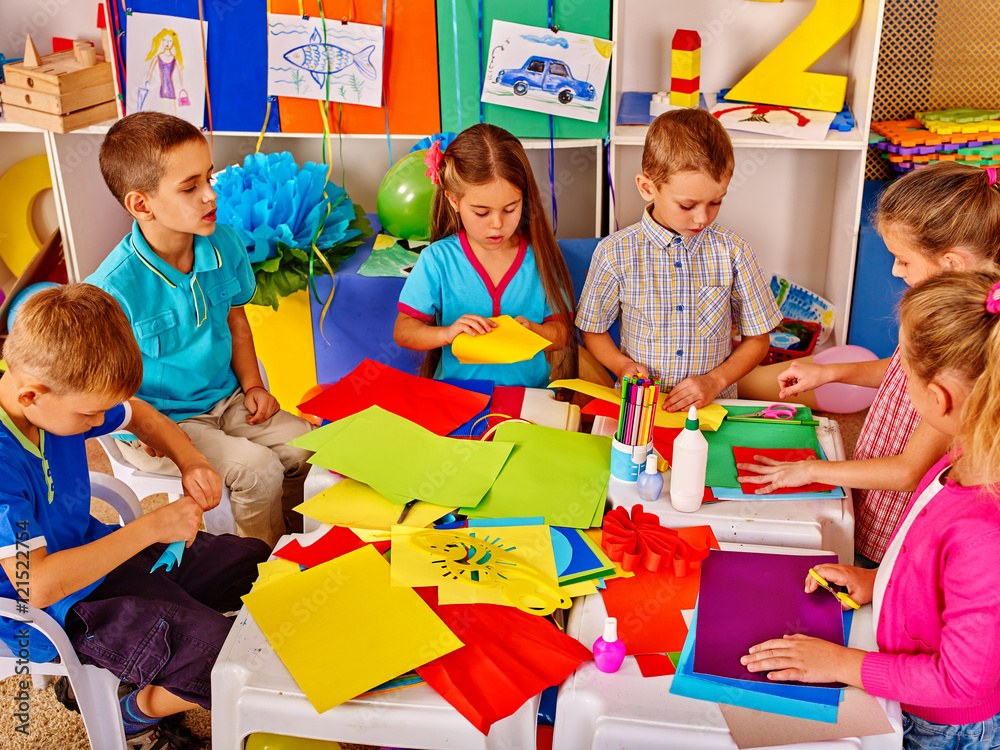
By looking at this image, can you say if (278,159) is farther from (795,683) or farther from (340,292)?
(795,683)

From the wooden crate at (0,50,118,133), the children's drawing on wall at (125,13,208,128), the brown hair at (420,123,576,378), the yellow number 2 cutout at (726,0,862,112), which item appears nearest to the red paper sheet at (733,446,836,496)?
the brown hair at (420,123,576,378)

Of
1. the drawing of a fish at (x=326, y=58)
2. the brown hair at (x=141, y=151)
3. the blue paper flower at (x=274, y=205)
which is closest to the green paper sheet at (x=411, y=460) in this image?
the brown hair at (x=141, y=151)

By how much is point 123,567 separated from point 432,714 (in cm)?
69

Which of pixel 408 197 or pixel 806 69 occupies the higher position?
pixel 806 69

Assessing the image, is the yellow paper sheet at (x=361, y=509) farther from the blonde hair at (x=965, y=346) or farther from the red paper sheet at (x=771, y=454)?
the blonde hair at (x=965, y=346)

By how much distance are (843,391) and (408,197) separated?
1.40 meters

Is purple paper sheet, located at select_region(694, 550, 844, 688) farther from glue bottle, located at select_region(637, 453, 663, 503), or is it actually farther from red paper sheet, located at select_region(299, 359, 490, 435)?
red paper sheet, located at select_region(299, 359, 490, 435)

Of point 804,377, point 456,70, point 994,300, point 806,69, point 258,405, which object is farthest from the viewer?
point 806,69

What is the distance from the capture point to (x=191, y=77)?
8.05 ft

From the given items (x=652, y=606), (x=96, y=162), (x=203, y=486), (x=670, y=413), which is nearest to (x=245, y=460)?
(x=203, y=486)

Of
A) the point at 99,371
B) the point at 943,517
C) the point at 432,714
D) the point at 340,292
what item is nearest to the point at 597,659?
the point at 432,714

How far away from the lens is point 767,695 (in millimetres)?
938

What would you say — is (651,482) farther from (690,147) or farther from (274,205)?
(274,205)

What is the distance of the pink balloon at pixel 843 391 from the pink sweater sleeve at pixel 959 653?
1.62 metres
